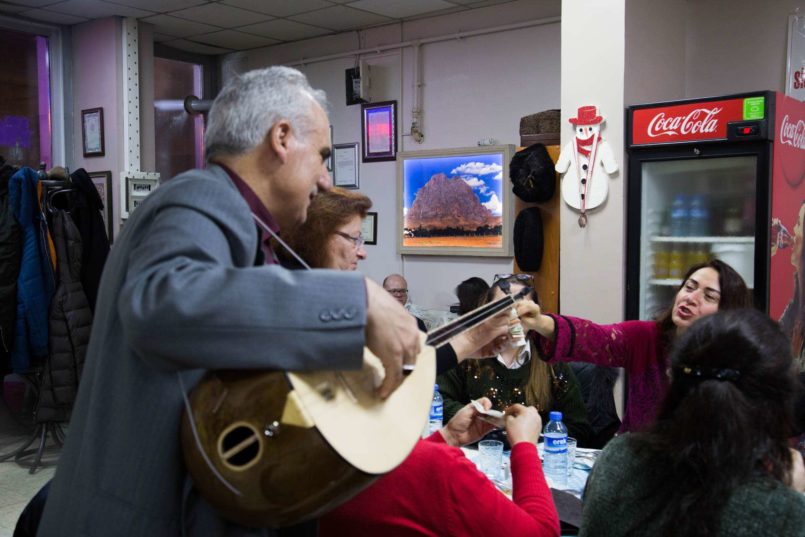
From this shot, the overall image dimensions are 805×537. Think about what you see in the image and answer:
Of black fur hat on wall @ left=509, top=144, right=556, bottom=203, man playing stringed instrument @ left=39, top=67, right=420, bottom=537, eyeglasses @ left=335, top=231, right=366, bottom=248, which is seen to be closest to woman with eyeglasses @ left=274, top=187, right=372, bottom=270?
eyeglasses @ left=335, top=231, right=366, bottom=248

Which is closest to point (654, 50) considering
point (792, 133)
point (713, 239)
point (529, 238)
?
point (792, 133)

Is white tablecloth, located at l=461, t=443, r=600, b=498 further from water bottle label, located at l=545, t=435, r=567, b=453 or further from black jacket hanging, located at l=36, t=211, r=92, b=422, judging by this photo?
black jacket hanging, located at l=36, t=211, r=92, b=422

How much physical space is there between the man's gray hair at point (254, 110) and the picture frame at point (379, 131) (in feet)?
15.9

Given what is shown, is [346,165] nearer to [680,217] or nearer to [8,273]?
[8,273]

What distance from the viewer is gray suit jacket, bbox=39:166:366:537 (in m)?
0.89

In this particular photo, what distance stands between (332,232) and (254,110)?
3.44ft

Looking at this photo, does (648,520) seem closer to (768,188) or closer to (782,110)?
(768,188)

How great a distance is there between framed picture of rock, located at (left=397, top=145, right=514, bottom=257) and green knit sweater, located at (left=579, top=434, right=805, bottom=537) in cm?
396

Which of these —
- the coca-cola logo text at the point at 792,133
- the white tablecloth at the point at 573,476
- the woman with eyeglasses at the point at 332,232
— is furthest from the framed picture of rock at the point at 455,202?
the woman with eyeglasses at the point at 332,232

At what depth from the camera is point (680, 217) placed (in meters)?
3.94

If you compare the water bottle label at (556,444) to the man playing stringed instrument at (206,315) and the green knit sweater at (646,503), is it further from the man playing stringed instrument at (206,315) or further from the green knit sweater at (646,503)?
the man playing stringed instrument at (206,315)

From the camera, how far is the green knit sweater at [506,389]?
2973 mm

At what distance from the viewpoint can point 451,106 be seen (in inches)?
225

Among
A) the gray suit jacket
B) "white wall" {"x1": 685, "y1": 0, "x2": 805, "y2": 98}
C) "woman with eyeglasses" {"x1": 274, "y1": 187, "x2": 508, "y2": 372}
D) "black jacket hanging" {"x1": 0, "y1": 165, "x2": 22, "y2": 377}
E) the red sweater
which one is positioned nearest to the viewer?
the gray suit jacket
